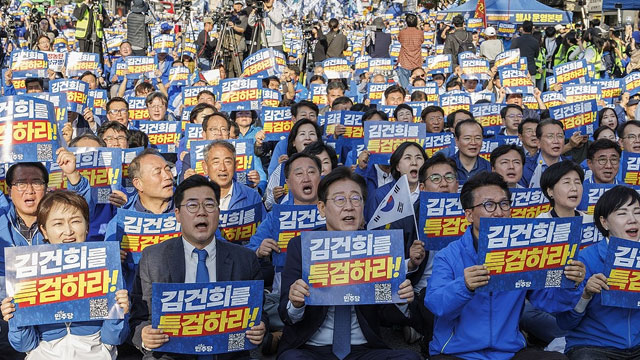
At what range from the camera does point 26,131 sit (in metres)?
5.44

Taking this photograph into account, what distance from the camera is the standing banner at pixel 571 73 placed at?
40.2 feet

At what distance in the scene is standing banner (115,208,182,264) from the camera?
5.07 metres

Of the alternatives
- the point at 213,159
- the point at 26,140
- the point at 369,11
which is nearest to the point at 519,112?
the point at 213,159

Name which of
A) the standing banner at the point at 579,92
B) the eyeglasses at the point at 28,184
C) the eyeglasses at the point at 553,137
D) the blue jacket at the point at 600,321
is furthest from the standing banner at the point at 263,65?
the blue jacket at the point at 600,321

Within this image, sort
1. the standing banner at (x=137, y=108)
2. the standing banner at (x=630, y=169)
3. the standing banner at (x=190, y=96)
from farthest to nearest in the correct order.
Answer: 1. the standing banner at (x=190, y=96)
2. the standing banner at (x=137, y=108)
3. the standing banner at (x=630, y=169)

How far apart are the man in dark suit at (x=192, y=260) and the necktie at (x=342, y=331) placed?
0.51m

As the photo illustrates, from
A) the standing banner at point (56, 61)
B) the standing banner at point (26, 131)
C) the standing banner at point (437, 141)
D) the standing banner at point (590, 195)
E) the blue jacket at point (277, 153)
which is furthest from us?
the standing banner at point (56, 61)

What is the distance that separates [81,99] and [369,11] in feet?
110

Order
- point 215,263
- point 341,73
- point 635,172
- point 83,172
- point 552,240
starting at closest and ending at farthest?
point 552,240, point 215,263, point 83,172, point 635,172, point 341,73

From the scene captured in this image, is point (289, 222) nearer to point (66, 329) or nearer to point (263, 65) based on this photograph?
point (66, 329)

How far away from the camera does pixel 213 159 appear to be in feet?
20.7

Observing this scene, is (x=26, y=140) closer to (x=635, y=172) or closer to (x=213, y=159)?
(x=213, y=159)

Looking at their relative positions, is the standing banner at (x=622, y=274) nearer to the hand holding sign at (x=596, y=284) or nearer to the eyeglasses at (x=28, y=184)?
the hand holding sign at (x=596, y=284)

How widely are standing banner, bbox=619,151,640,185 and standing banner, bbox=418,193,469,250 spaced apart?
7.87ft
